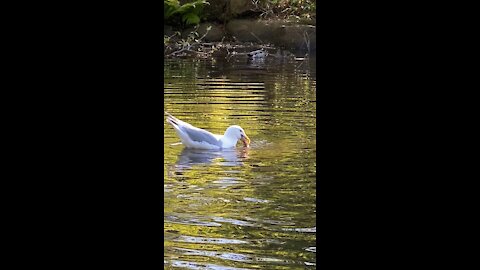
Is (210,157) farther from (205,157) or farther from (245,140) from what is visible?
(245,140)

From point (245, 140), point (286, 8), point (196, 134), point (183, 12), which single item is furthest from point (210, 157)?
point (286, 8)


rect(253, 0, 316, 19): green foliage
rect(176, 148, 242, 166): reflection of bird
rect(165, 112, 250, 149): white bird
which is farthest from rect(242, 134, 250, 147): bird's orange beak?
rect(253, 0, 316, 19): green foliage

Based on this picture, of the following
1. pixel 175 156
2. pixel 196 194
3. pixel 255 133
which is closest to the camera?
pixel 196 194

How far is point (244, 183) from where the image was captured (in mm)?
5473

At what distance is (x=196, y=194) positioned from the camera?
5.11 m

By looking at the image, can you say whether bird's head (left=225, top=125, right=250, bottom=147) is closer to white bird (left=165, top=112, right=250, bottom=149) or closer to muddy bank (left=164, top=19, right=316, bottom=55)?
white bird (left=165, top=112, right=250, bottom=149)

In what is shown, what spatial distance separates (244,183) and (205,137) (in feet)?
5.09

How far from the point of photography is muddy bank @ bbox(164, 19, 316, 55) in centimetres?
1727
